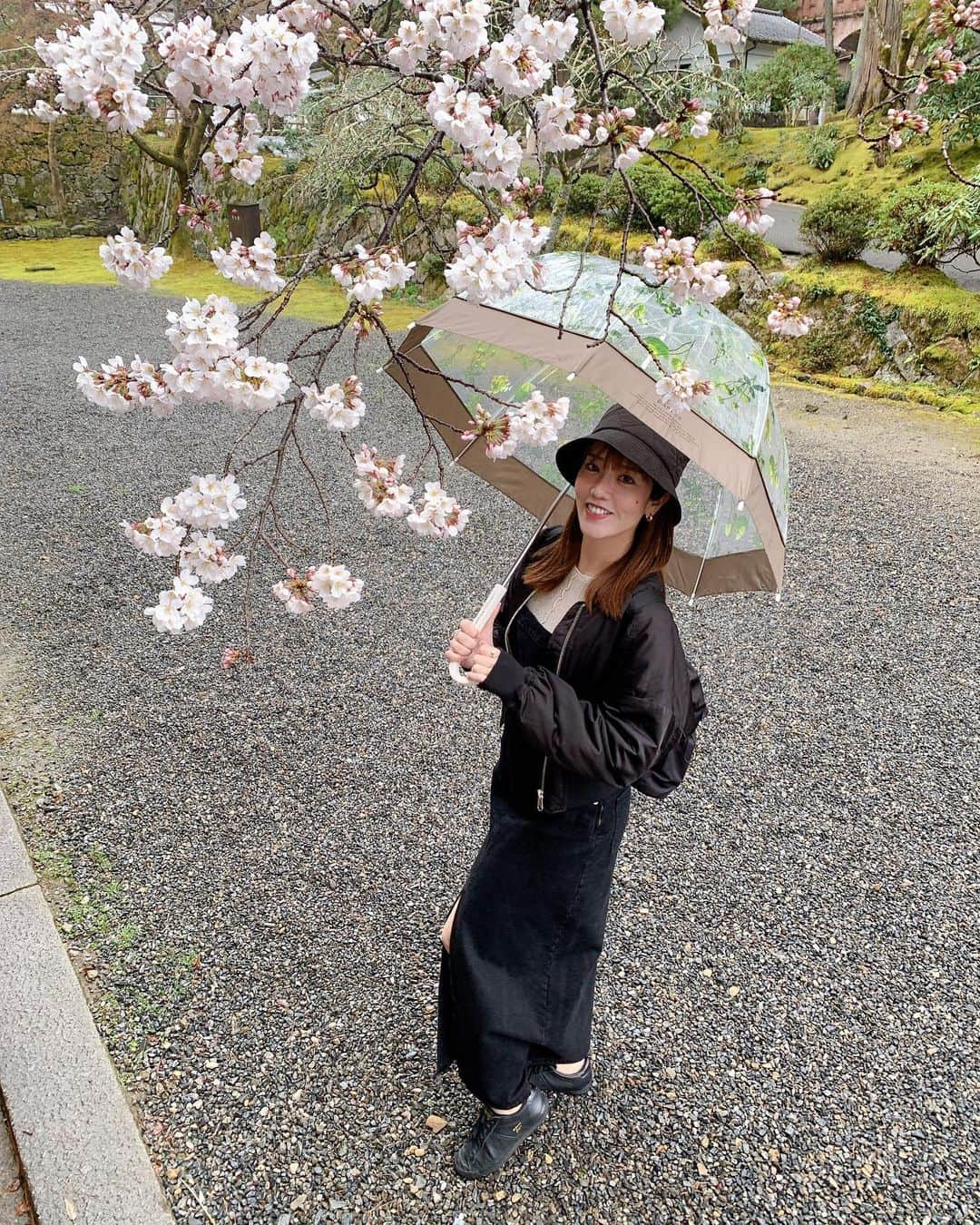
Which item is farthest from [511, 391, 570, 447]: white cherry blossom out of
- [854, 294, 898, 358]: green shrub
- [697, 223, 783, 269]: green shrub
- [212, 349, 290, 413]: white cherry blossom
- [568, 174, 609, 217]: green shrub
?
[568, 174, 609, 217]: green shrub

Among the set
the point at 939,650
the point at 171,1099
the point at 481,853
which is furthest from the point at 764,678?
the point at 171,1099

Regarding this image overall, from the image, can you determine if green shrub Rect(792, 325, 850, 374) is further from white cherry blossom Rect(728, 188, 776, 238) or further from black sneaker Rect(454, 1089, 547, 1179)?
black sneaker Rect(454, 1089, 547, 1179)

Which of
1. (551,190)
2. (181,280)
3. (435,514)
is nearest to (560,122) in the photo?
(435,514)

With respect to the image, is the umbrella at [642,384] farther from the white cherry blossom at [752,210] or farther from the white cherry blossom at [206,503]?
the white cherry blossom at [206,503]

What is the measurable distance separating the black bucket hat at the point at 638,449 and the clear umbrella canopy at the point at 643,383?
0.03 metres

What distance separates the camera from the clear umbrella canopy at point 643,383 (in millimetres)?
1715

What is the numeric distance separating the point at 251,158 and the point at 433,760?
7.70 feet

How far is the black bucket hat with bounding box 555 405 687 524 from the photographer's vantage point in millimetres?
1530

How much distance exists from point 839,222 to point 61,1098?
11066 millimetres

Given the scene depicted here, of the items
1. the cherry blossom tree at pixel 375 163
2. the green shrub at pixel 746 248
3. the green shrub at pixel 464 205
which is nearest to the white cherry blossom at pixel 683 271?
the cherry blossom tree at pixel 375 163

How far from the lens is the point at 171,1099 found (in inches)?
82.4

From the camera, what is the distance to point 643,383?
1751 mm

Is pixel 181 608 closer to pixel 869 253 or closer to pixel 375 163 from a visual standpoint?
pixel 375 163

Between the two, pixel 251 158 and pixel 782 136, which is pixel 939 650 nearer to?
pixel 251 158
